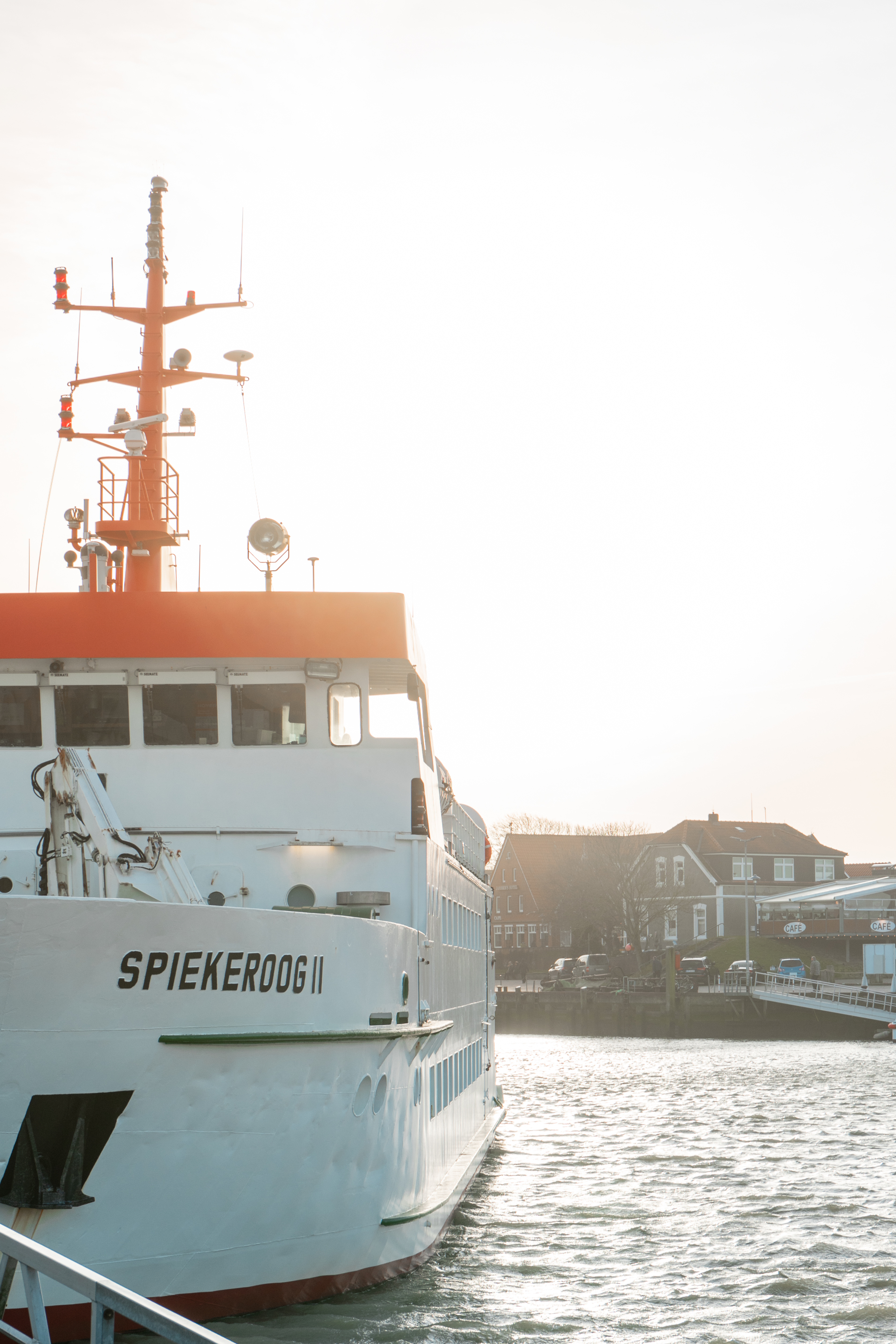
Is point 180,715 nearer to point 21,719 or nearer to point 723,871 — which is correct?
point 21,719

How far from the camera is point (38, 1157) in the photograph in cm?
761

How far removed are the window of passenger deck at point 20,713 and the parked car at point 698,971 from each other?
179ft

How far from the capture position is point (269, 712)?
39.1 feet

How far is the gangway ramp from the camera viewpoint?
176 feet

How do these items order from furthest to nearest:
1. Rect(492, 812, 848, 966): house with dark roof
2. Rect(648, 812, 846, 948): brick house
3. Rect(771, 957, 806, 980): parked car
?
Rect(648, 812, 846, 948): brick house
Rect(492, 812, 848, 966): house with dark roof
Rect(771, 957, 806, 980): parked car

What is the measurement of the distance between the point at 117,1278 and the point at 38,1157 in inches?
36.5

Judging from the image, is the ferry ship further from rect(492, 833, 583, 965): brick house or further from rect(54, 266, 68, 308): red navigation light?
rect(492, 833, 583, 965): brick house

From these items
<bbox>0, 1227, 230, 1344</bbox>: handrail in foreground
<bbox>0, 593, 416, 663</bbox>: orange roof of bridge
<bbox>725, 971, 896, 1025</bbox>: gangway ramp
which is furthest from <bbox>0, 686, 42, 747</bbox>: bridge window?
<bbox>725, 971, 896, 1025</bbox>: gangway ramp

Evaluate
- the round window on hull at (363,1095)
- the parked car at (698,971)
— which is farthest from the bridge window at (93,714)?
the parked car at (698,971)

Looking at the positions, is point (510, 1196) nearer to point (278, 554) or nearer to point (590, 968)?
point (278, 554)

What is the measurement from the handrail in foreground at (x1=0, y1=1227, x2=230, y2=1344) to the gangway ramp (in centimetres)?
5255

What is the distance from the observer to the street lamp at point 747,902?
58688 millimetres

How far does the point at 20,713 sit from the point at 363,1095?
4818 mm

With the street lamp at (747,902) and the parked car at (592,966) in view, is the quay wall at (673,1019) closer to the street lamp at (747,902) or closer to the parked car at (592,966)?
the street lamp at (747,902)
